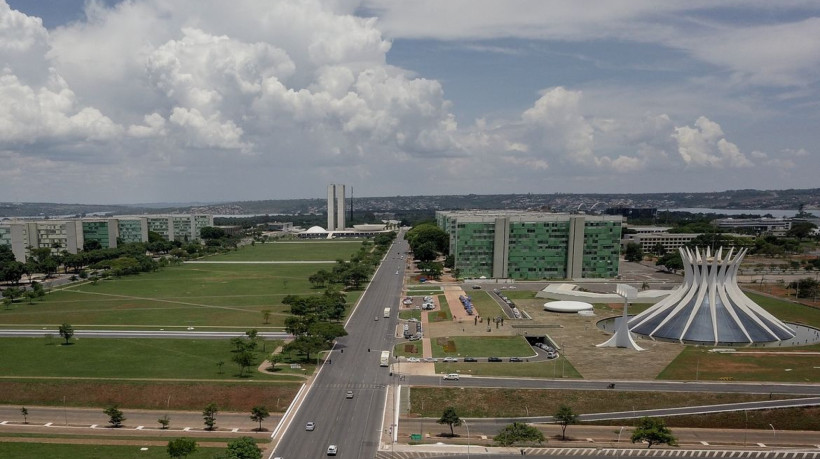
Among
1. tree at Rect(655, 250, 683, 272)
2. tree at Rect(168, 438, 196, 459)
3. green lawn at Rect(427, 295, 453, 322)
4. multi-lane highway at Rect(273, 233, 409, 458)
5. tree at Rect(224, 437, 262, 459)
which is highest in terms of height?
tree at Rect(655, 250, 683, 272)

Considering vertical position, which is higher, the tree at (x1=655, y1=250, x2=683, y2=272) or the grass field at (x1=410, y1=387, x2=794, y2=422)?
the tree at (x1=655, y1=250, x2=683, y2=272)

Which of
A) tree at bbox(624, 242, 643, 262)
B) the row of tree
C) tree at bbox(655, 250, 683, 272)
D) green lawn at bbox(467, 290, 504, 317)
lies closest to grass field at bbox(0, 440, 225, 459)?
the row of tree

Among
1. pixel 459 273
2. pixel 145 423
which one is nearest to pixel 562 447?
pixel 145 423

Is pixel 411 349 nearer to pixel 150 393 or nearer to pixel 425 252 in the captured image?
pixel 150 393

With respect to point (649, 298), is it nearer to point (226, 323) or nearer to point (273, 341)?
point (273, 341)

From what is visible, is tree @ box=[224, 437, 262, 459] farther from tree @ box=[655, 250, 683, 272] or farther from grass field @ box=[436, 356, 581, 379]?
tree @ box=[655, 250, 683, 272]

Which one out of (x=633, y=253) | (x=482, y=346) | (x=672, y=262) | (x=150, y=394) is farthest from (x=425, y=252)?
(x=150, y=394)

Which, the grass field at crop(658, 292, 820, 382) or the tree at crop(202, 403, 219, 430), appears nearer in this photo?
the tree at crop(202, 403, 219, 430)
